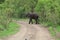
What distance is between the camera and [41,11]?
115 ft

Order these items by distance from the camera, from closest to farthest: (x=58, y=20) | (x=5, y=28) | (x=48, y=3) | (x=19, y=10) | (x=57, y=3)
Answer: (x=5, y=28) < (x=58, y=20) < (x=57, y=3) < (x=48, y=3) < (x=19, y=10)

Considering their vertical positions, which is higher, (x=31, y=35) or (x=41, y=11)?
(x=31, y=35)

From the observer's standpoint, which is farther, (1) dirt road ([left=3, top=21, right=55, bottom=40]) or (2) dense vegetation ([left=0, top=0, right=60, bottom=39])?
(2) dense vegetation ([left=0, top=0, right=60, bottom=39])

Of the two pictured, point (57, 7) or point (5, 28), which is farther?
point (57, 7)

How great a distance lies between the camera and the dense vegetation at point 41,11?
26859 millimetres

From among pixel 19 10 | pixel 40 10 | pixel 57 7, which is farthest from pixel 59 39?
pixel 19 10

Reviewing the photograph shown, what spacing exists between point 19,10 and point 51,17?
91.6ft

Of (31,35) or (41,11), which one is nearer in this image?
(31,35)

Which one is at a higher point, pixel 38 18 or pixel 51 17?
pixel 51 17

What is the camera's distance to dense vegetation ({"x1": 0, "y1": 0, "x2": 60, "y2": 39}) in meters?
26.9

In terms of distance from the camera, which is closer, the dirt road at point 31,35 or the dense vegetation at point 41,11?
the dirt road at point 31,35

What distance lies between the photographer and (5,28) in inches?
1021

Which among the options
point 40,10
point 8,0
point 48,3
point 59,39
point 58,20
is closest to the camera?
point 59,39

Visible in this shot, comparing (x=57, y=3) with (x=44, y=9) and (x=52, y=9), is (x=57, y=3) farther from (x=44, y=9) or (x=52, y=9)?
(x=44, y=9)
